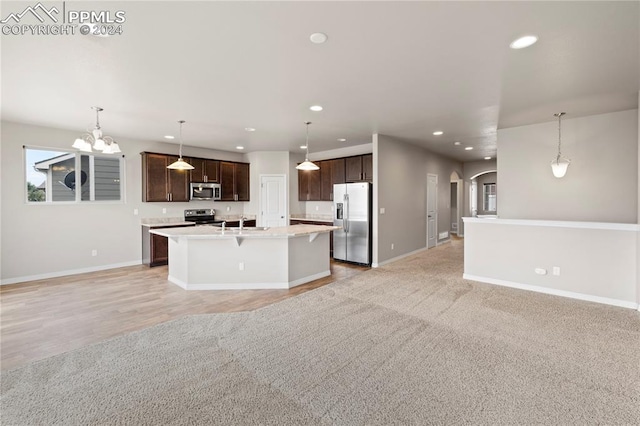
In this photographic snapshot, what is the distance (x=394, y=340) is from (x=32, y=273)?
6.10m

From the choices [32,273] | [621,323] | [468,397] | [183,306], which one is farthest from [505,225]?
[32,273]

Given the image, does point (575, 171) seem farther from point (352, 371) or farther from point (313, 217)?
point (313, 217)

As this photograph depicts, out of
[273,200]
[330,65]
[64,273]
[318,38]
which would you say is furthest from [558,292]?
[64,273]

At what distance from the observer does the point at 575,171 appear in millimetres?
4711

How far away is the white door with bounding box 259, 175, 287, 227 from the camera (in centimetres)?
763

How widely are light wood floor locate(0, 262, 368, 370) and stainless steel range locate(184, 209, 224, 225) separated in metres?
1.79

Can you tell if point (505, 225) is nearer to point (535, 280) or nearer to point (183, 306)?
point (535, 280)

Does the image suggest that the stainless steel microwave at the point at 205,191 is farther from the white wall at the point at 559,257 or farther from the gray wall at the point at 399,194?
the white wall at the point at 559,257

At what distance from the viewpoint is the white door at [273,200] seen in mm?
7629

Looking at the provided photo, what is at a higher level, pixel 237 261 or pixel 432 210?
pixel 432 210

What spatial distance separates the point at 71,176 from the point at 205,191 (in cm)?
243

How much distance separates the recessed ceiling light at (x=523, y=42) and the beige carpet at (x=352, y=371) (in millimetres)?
2668

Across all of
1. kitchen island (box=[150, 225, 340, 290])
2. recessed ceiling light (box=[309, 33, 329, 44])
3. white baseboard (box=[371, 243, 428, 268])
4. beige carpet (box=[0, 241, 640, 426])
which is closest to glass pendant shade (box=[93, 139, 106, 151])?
kitchen island (box=[150, 225, 340, 290])

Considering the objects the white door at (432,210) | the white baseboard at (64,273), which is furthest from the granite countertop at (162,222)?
the white door at (432,210)
